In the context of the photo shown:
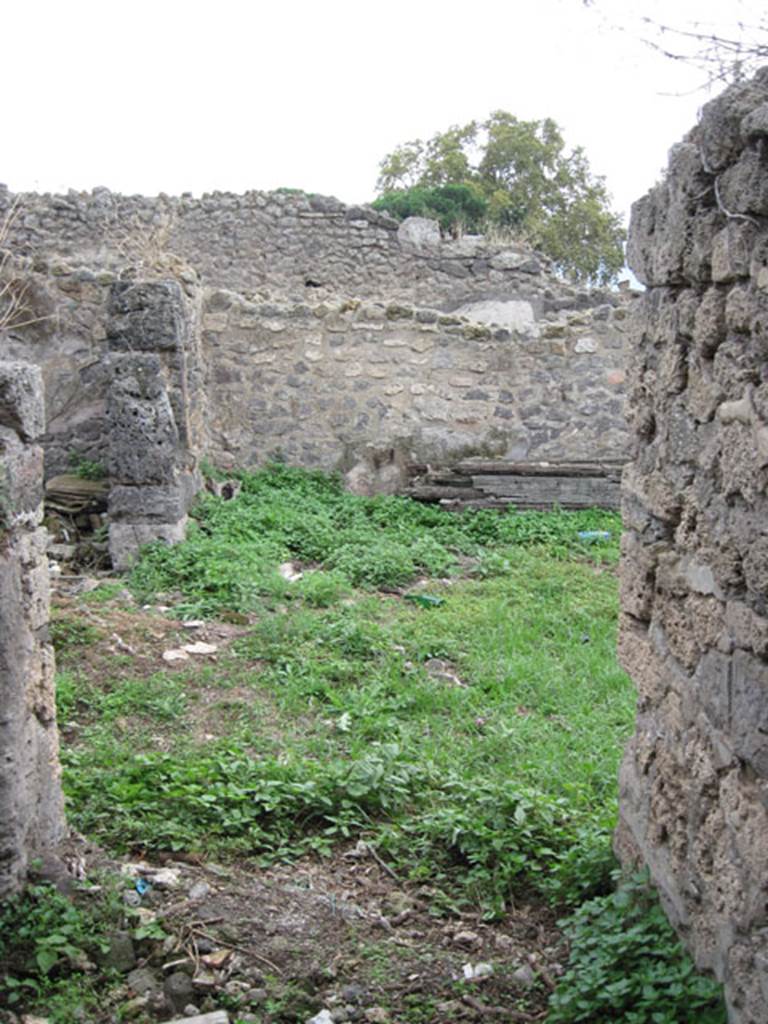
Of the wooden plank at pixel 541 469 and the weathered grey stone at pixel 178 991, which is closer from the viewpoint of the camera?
the weathered grey stone at pixel 178 991

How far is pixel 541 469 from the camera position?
402 inches

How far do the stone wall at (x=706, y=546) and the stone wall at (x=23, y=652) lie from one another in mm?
1918

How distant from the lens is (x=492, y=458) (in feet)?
35.2

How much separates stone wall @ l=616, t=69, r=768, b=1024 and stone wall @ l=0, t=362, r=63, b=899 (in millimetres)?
1918

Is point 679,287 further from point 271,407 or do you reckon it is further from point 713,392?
point 271,407

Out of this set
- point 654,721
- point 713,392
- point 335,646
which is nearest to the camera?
point 713,392

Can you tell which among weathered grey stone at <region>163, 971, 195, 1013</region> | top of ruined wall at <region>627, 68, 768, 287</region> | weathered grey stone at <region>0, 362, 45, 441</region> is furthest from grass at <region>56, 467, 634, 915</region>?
top of ruined wall at <region>627, 68, 768, 287</region>

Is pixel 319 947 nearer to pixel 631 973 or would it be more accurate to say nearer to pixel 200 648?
pixel 631 973

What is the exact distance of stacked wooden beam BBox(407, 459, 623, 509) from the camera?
33.1ft

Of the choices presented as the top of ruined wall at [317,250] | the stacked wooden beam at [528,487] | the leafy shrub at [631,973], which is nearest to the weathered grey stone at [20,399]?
the leafy shrub at [631,973]

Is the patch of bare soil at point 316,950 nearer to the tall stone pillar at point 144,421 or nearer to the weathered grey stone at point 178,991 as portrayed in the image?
the weathered grey stone at point 178,991

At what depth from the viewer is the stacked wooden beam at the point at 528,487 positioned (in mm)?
10094

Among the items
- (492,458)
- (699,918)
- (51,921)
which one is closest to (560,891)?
(699,918)

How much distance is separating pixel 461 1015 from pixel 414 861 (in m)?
0.90
